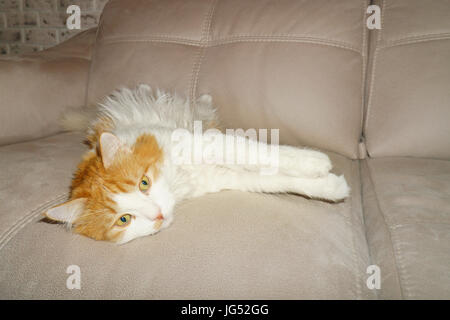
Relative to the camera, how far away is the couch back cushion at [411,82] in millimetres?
932

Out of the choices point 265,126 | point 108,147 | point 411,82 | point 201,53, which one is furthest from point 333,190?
point 201,53

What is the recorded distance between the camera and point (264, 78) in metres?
1.04

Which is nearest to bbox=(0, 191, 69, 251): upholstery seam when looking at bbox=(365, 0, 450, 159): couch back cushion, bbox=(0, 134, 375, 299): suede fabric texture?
bbox=(0, 134, 375, 299): suede fabric texture

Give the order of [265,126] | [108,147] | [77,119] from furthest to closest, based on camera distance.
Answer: [77,119] → [265,126] → [108,147]

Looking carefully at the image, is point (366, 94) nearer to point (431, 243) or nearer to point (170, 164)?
point (431, 243)

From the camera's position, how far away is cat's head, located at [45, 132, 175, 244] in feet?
2.53

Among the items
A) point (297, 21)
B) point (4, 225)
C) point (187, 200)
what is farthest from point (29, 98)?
point (297, 21)

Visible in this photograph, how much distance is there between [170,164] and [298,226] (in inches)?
16.7

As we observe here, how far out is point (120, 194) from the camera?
0.81 meters

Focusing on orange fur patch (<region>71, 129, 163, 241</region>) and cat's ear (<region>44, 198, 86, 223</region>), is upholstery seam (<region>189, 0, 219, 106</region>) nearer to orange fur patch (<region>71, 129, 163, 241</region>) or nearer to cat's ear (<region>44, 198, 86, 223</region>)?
orange fur patch (<region>71, 129, 163, 241</region>)

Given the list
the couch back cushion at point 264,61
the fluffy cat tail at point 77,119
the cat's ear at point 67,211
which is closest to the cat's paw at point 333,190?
the couch back cushion at point 264,61

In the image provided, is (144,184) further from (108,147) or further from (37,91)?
(37,91)

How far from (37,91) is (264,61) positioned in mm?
919

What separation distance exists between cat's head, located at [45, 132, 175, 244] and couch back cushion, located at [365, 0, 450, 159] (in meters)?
0.77
